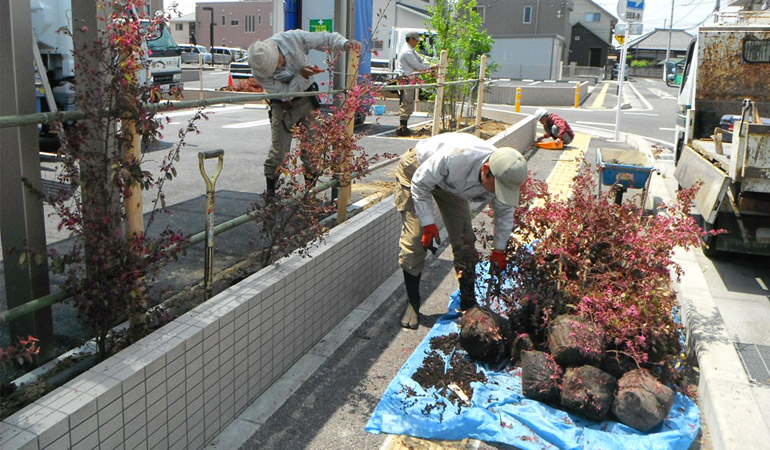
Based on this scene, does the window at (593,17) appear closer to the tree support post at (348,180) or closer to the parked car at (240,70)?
the parked car at (240,70)

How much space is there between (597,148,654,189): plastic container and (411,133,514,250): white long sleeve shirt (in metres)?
2.91

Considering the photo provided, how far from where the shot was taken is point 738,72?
315 inches

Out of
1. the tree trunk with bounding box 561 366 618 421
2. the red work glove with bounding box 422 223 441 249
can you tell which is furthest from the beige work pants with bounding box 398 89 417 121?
the tree trunk with bounding box 561 366 618 421

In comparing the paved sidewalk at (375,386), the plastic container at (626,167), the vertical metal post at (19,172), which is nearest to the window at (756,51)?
the plastic container at (626,167)

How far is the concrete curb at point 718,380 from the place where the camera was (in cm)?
328

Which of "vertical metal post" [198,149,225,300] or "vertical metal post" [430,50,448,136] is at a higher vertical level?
"vertical metal post" [430,50,448,136]

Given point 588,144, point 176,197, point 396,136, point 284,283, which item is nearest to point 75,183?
point 284,283

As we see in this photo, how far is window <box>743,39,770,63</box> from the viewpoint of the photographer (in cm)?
783

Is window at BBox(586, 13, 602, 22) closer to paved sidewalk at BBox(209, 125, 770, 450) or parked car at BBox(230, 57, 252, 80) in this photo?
parked car at BBox(230, 57, 252, 80)

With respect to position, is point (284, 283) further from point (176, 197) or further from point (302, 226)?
point (176, 197)

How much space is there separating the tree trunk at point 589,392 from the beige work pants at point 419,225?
1280 millimetres

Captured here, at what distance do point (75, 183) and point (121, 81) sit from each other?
1.59ft

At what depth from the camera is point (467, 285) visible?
4.62 metres

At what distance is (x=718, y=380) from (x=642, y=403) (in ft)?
2.39
